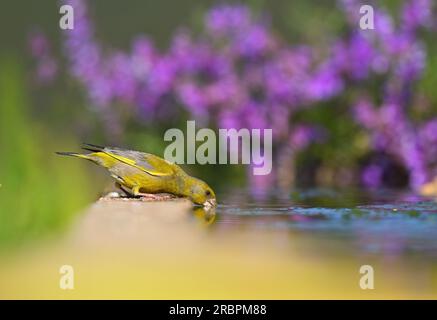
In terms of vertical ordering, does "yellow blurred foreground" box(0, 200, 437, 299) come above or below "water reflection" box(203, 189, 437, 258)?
below

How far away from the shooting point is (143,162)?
369 cm

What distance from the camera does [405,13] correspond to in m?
5.82

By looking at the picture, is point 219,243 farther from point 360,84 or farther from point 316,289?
point 360,84

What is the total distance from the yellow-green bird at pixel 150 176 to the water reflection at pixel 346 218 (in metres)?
0.12

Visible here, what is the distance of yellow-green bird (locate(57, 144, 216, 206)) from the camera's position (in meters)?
3.68

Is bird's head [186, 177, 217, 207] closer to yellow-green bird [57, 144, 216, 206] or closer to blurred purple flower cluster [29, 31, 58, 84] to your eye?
yellow-green bird [57, 144, 216, 206]

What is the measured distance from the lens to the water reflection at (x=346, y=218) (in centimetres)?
266

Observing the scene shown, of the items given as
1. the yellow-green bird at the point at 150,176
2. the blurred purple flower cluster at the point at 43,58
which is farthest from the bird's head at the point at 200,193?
the blurred purple flower cluster at the point at 43,58

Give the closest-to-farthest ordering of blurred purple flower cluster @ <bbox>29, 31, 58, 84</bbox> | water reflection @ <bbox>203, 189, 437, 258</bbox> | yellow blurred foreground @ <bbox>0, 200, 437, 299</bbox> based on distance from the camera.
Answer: yellow blurred foreground @ <bbox>0, 200, 437, 299</bbox>
water reflection @ <bbox>203, 189, 437, 258</bbox>
blurred purple flower cluster @ <bbox>29, 31, 58, 84</bbox>

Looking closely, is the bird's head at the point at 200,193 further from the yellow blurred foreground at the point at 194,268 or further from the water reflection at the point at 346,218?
the yellow blurred foreground at the point at 194,268

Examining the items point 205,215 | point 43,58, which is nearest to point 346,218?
point 205,215

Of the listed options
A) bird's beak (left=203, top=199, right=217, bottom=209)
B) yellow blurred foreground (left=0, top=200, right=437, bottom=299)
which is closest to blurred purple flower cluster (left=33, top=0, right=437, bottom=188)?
bird's beak (left=203, top=199, right=217, bottom=209)
